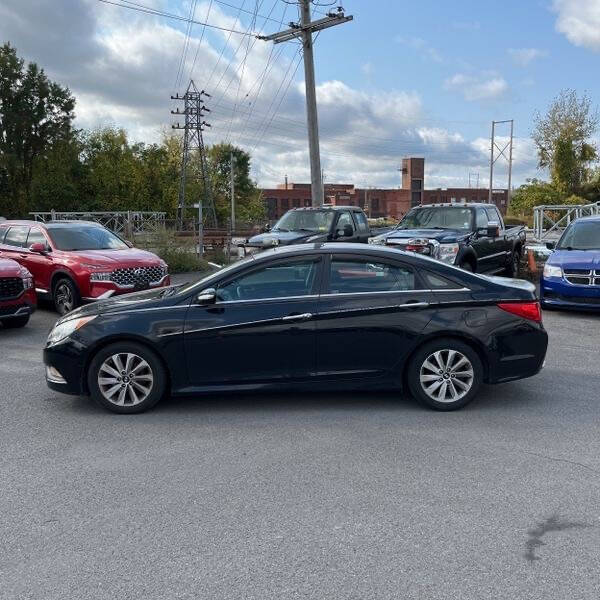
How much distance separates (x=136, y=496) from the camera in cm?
397

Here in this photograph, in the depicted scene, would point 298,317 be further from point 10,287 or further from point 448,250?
point 448,250

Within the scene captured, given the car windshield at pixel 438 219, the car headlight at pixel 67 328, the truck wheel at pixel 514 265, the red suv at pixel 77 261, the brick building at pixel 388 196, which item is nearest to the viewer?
the car headlight at pixel 67 328

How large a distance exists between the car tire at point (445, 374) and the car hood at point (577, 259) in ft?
17.9

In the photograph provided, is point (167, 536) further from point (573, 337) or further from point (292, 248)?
point (573, 337)

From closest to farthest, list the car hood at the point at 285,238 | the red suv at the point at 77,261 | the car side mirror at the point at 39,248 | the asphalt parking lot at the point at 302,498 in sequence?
the asphalt parking lot at the point at 302,498
the red suv at the point at 77,261
the car side mirror at the point at 39,248
the car hood at the point at 285,238

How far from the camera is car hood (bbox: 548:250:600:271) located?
1000 centimetres

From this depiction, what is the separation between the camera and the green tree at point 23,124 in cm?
4391

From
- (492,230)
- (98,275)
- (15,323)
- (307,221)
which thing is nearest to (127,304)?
(98,275)

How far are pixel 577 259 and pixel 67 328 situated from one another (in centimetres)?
817

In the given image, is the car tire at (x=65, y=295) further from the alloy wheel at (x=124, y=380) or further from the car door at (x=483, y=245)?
the car door at (x=483, y=245)

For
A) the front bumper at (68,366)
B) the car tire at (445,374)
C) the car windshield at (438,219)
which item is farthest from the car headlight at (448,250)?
the front bumper at (68,366)

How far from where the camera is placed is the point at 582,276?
10094 millimetres

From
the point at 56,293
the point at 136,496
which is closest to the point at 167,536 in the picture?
the point at 136,496

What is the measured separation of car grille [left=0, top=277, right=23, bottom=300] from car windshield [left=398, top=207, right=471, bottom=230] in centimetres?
771
